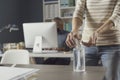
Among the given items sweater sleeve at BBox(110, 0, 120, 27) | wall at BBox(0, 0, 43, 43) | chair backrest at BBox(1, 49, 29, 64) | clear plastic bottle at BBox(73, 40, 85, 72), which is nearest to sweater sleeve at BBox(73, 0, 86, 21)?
sweater sleeve at BBox(110, 0, 120, 27)

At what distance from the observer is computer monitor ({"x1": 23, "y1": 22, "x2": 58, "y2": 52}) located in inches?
142

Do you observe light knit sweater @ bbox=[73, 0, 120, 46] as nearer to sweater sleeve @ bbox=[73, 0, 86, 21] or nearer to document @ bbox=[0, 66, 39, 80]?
sweater sleeve @ bbox=[73, 0, 86, 21]

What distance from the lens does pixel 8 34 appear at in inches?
227

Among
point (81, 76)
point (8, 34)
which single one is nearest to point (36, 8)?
point (8, 34)

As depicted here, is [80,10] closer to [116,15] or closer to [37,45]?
[116,15]

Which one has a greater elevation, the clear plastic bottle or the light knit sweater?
the light knit sweater

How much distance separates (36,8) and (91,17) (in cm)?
411

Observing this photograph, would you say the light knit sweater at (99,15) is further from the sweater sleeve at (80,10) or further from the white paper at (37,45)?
the white paper at (37,45)

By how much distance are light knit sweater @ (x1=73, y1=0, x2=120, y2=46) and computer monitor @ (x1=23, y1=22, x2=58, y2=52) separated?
1359 millimetres

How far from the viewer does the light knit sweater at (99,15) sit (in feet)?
7.11

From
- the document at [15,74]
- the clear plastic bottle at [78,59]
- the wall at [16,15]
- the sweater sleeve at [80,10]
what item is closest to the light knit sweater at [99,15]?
the sweater sleeve at [80,10]

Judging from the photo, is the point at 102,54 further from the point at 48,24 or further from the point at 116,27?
the point at 48,24

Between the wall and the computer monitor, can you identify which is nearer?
the computer monitor

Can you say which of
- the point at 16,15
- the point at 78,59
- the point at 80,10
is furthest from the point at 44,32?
the point at 16,15
